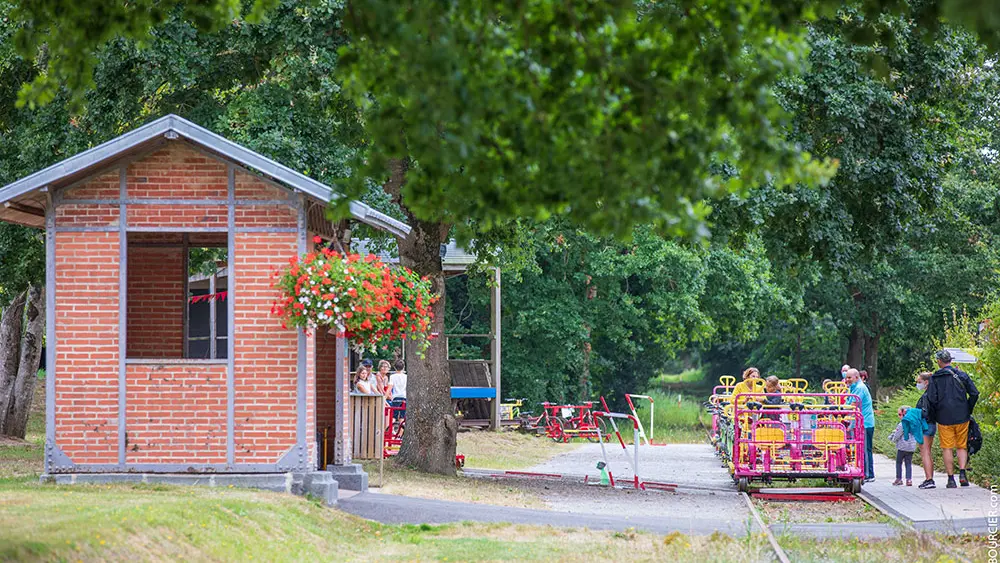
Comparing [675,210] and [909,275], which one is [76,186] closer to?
[675,210]

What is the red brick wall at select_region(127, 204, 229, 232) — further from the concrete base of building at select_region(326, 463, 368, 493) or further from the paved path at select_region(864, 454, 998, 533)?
the paved path at select_region(864, 454, 998, 533)

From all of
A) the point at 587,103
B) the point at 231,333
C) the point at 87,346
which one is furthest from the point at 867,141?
the point at 587,103

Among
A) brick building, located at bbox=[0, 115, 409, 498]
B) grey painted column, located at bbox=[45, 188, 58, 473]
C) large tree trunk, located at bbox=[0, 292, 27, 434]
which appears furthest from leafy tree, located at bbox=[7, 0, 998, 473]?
large tree trunk, located at bbox=[0, 292, 27, 434]

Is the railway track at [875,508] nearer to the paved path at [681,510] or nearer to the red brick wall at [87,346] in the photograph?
the paved path at [681,510]

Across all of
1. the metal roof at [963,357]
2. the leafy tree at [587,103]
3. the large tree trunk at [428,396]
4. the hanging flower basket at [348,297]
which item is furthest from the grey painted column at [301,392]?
the metal roof at [963,357]

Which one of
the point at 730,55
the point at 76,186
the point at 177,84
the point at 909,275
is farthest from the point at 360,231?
the point at 909,275

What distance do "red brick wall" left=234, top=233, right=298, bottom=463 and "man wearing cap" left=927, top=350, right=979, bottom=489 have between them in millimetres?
8467

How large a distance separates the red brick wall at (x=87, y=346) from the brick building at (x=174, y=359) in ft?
0.04

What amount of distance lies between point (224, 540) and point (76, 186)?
5.58 metres

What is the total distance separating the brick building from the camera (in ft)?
48.2

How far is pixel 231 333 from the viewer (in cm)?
1491

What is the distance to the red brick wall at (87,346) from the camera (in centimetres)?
1470

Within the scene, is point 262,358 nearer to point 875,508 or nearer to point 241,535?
point 241,535

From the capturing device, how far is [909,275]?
41500mm
